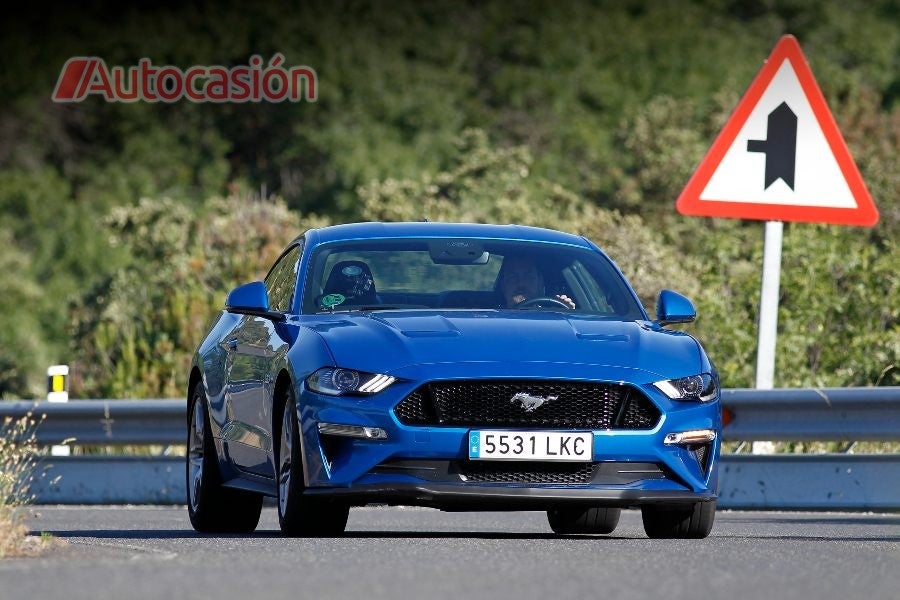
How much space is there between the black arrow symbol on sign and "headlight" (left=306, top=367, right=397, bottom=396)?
452cm

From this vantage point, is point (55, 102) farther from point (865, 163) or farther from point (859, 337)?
point (859, 337)

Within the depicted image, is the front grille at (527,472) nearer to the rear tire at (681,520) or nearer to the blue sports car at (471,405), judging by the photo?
the blue sports car at (471,405)

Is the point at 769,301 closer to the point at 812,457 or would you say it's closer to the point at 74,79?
the point at 812,457

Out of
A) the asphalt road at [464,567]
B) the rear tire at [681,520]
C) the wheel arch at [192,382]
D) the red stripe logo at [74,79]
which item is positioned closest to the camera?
the asphalt road at [464,567]

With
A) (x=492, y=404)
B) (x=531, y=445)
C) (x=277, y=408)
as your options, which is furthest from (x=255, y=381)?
(x=531, y=445)

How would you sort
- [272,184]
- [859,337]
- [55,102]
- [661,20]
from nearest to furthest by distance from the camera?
[859,337]
[272,184]
[55,102]
[661,20]

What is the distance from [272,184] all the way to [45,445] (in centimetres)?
3506

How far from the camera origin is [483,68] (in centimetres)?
5466

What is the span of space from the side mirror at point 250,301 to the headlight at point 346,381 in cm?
101

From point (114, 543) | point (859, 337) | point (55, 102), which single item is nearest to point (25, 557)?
point (114, 543)

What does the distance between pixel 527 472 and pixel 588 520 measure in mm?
2167

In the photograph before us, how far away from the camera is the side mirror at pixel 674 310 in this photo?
10367 millimetres

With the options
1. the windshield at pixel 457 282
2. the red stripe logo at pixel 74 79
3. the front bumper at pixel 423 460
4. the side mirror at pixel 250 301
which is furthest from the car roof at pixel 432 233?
the red stripe logo at pixel 74 79

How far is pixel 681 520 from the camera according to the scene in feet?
32.8
